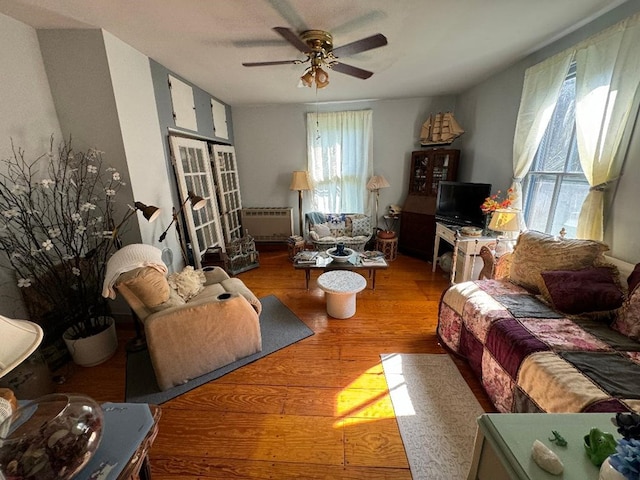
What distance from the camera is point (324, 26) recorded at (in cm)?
188

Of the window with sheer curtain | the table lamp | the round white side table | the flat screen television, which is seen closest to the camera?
the table lamp

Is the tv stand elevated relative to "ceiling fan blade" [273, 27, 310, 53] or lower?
lower

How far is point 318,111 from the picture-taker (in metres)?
4.23

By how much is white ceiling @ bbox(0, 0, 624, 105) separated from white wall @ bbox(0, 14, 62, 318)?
0.14m

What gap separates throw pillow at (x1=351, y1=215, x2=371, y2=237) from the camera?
4238 millimetres

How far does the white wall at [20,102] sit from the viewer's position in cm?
172

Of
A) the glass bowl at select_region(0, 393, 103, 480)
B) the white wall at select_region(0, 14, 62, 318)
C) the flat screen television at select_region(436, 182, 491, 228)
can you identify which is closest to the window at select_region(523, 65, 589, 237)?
the flat screen television at select_region(436, 182, 491, 228)

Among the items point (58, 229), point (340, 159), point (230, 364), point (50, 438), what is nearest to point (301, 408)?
point (230, 364)

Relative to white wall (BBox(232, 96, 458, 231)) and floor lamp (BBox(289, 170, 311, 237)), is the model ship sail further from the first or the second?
floor lamp (BBox(289, 170, 311, 237))

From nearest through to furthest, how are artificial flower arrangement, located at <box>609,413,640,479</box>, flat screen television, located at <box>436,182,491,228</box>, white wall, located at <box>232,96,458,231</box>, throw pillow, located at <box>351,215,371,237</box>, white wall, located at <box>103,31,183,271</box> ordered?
artificial flower arrangement, located at <box>609,413,640,479</box> → white wall, located at <box>103,31,183,271</box> → flat screen television, located at <box>436,182,491,228</box> → white wall, located at <box>232,96,458,231</box> → throw pillow, located at <box>351,215,371,237</box>

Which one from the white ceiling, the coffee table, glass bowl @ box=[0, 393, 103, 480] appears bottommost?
the coffee table

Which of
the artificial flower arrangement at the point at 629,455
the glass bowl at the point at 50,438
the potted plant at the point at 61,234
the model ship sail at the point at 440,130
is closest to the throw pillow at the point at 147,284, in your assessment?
the potted plant at the point at 61,234

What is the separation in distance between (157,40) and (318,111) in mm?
2557

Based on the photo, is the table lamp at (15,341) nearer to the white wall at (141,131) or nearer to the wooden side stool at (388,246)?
the white wall at (141,131)
